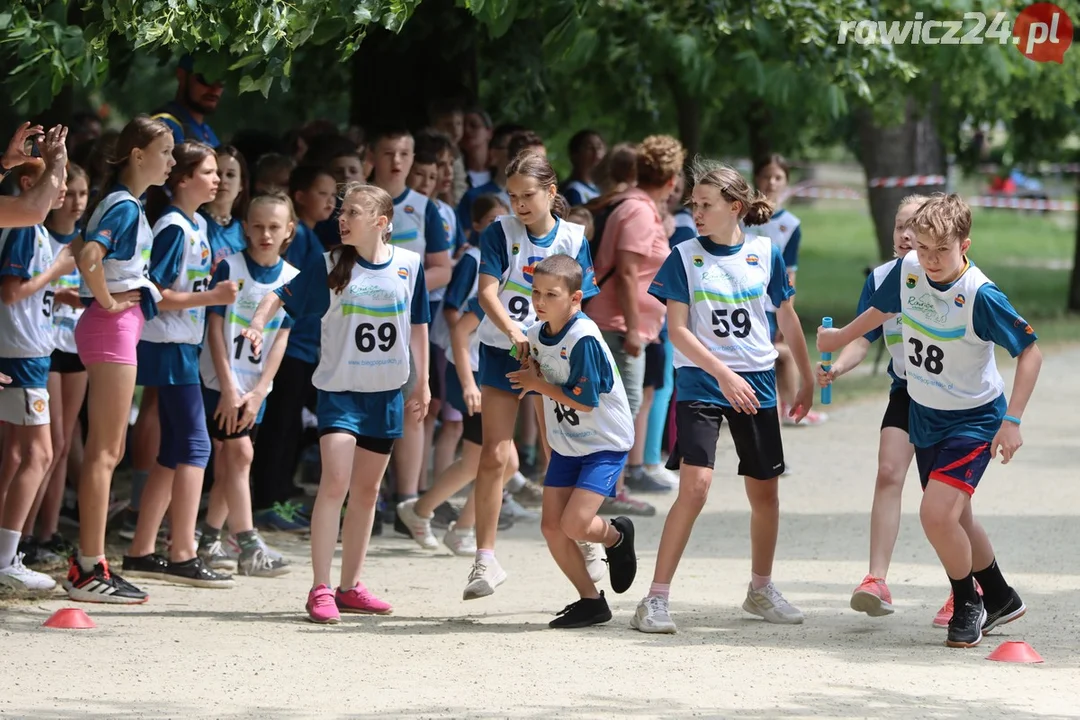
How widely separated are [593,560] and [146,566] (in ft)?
6.58

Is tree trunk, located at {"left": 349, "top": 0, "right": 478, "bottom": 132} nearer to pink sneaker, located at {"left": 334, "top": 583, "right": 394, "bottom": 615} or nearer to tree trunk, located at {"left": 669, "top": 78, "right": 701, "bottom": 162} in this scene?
pink sneaker, located at {"left": 334, "top": 583, "right": 394, "bottom": 615}

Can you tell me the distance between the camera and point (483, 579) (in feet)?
22.1

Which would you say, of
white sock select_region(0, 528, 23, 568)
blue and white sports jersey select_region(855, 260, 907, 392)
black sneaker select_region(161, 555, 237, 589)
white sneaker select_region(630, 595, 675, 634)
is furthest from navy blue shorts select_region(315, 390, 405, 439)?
blue and white sports jersey select_region(855, 260, 907, 392)

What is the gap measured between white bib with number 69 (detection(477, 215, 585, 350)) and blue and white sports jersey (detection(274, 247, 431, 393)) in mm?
513

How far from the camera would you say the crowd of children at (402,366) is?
622 cm

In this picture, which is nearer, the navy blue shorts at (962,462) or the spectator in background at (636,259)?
the navy blue shorts at (962,462)

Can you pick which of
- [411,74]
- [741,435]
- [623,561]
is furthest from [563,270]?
[411,74]

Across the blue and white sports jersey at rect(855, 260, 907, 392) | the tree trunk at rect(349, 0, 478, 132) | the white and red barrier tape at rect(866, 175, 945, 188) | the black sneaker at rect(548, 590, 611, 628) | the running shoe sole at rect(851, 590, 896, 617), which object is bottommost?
the black sneaker at rect(548, 590, 611, 628)

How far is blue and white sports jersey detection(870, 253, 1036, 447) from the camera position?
19.6ft

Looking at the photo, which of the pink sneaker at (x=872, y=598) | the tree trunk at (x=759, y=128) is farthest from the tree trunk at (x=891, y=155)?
the pink sneaker at (x=872, y=598)

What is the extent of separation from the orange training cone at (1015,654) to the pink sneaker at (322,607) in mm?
2525

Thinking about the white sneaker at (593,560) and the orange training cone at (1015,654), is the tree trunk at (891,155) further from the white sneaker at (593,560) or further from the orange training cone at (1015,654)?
the orange training cone at (1015,654)

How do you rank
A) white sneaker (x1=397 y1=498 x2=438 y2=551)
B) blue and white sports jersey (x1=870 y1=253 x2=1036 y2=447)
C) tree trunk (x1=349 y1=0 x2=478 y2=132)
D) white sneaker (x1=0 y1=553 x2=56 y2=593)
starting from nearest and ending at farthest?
blue and white sports jersey (x1=870 y1=253 x2=1036 y2=447), white sneaker (x1=0 y1=553 x2=56 y2=593), white sneaker (x1=397 y1=498 x2=438 y2=551), tree trunk (x1=349 y1=0 x2=478 y2=132)

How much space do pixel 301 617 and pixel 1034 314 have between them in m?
16.2
